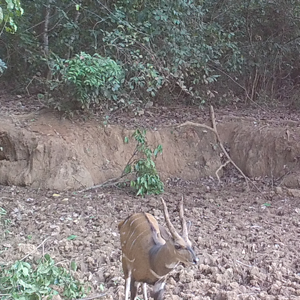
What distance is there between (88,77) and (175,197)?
2.36 m

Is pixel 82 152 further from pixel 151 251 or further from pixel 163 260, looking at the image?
pixel 163 260

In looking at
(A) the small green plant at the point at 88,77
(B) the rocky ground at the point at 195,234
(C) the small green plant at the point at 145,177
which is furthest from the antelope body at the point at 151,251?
(A) the small green plant at the point at 88,77

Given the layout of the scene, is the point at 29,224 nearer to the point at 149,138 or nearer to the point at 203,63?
the point at 149,138

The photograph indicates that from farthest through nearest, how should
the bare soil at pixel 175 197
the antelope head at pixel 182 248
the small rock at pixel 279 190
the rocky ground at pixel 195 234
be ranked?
1. the small rock at pixel 279 190
2. the bare soil at pixel 175 197
3. the rocky ground at pixel 195 234
4. the antelope head at pixel 182 248

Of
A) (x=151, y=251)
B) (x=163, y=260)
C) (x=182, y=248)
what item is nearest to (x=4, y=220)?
(x=151, y=251)

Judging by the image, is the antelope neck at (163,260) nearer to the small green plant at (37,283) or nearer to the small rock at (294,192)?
the small green plant at (37,283)

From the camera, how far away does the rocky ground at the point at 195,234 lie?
3.72 meters

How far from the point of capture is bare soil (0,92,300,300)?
3898mm

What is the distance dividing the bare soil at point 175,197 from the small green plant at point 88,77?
657mm

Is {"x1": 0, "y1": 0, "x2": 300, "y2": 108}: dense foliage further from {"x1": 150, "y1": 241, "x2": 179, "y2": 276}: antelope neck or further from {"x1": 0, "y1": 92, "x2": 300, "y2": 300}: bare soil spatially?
{"x1": 150, "y1": 241, "x2": 179, "y2": 276}: antelope neck

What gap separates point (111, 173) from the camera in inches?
281

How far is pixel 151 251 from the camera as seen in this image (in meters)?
2.53

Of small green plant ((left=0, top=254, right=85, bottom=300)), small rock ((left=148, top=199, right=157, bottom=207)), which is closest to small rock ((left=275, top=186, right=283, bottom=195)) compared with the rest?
small rock ((left=148, top=199, right=157, bottom=207))

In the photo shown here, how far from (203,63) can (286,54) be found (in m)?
2.81
